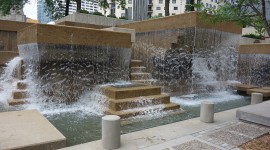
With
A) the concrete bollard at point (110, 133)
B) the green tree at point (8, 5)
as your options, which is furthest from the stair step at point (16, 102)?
the green tree at point (8, 5)

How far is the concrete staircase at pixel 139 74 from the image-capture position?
404 inches

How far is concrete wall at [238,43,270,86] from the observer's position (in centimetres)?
1359

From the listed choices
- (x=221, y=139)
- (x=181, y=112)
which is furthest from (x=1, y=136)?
(x=181, y=112)

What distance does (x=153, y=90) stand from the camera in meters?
8.01

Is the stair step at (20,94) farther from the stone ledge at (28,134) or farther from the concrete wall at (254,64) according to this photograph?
the concrete wall at (254,64)

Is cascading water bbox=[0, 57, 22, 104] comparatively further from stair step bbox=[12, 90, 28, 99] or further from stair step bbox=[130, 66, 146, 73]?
stair step bbox=[130, 66, 146, 73]

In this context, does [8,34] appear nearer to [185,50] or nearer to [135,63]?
[135,63]

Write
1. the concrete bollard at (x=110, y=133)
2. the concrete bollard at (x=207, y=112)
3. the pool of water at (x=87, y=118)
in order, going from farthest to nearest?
1. the concrete bollard at (x=207, y=112)
2. the pool of water at (x=87, y=118)
3. the concrete bollard at (x=110, y=133)

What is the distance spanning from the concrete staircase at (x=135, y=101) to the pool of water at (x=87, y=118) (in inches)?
8.3

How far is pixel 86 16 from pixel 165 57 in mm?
7098

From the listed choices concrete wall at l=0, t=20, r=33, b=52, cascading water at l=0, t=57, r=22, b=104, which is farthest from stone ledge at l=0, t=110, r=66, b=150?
concrete wall at l=0, t=20, r=33, b=52

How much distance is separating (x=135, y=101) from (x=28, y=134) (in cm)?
343

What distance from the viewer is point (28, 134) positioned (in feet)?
15.1

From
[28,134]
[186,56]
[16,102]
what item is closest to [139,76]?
[186,56]
